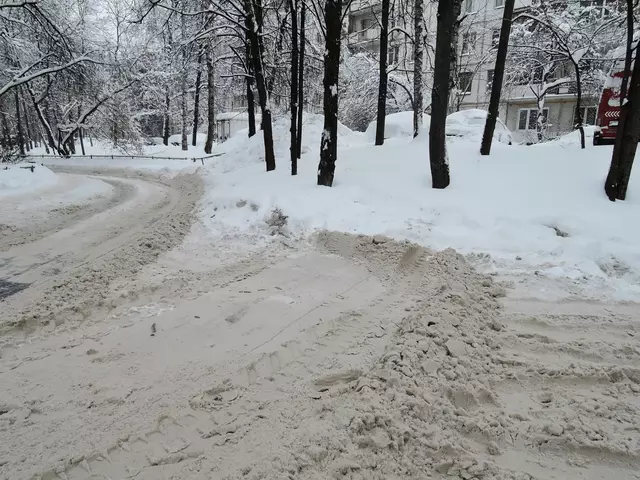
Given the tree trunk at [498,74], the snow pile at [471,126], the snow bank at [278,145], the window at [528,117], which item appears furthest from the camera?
the window at [528,117]

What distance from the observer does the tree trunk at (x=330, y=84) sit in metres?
9.17

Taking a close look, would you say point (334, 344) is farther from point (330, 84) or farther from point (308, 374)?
point (330, 84)

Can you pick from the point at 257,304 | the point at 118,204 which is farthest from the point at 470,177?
the point at 118,204

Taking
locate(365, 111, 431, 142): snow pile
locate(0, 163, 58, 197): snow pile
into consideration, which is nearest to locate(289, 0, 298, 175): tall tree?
locate(0, 163, 58, 197): snow pile

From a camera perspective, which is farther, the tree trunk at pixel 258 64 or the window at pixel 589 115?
the window at pixel 589 115

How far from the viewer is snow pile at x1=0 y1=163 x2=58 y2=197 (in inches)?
468

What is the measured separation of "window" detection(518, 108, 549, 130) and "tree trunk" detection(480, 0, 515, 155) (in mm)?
23351

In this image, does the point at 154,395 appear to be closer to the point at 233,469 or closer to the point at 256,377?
the point at 256,377

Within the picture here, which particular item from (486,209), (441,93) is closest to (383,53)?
(441,93)

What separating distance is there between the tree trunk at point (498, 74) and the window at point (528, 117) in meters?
23.4

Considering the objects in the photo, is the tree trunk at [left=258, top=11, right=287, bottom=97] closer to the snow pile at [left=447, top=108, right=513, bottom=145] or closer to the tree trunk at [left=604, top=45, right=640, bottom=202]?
the snow pile at [left=447, top=108, right=513, bottom=145]

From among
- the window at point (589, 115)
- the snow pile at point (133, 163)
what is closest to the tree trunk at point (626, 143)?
the snow pile at point (133, 163)

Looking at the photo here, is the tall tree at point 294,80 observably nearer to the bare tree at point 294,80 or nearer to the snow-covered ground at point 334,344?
the bare tree at point 294,80

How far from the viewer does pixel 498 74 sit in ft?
34.9
